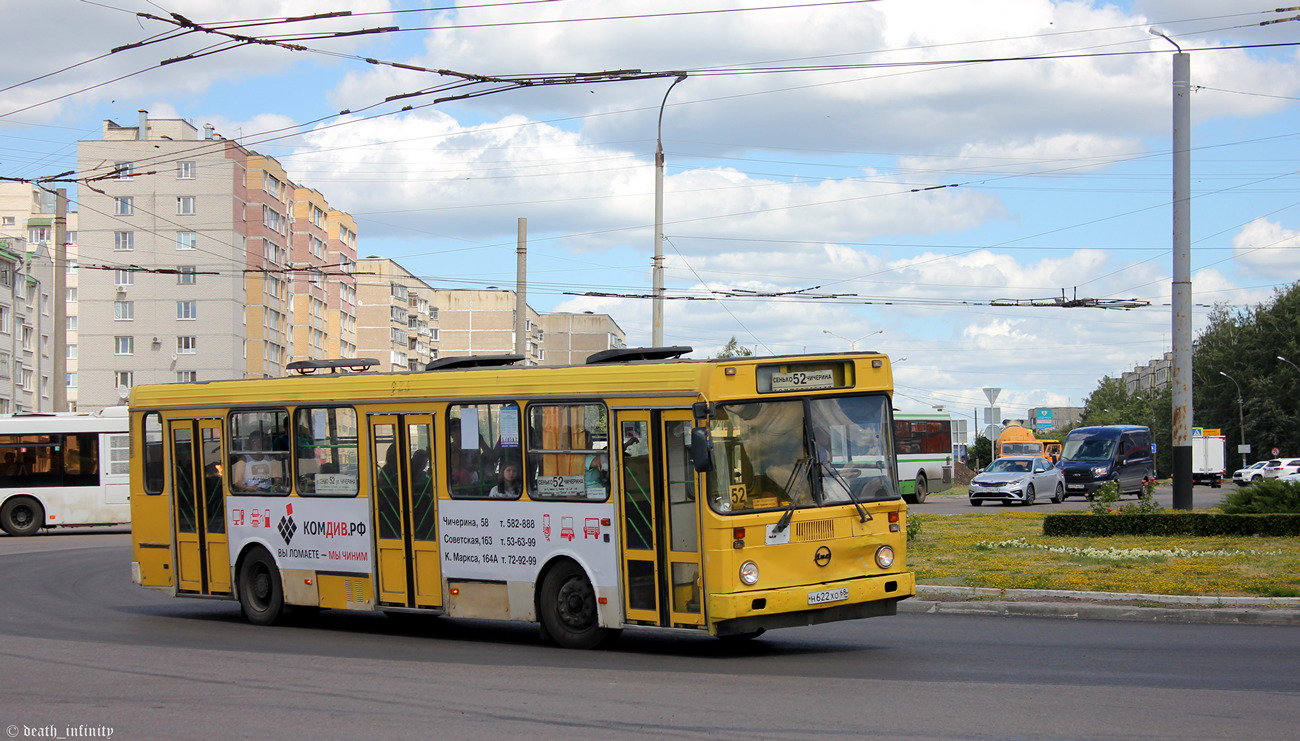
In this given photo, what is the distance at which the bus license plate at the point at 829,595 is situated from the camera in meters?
11.8

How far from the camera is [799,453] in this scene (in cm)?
1193

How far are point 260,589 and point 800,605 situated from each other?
693 cm

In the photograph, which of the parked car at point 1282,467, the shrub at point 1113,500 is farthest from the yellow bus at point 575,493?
the parked car at point 1282,467

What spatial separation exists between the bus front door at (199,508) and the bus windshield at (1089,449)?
3705 centimetres

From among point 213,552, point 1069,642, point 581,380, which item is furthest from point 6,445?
point 1069,642

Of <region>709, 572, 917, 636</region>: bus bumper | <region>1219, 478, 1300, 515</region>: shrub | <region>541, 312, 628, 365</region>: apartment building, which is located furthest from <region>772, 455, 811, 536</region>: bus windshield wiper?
<region>541, 312, 628, 365</region>: apartment building

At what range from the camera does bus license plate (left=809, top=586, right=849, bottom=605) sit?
11766 millimetres

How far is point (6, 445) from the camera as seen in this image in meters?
33.1

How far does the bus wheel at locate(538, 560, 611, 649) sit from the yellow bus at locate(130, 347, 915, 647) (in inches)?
0.7

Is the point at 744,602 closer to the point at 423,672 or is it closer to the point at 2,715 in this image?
the point at 423,672

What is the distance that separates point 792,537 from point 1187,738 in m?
4.28

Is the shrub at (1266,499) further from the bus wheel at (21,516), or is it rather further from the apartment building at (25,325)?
the apartment building at (25,325)

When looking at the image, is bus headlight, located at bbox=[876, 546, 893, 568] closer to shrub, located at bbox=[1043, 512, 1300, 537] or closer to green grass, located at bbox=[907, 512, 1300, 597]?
green grass, located at bbox=[907, 512, 1300, 597]

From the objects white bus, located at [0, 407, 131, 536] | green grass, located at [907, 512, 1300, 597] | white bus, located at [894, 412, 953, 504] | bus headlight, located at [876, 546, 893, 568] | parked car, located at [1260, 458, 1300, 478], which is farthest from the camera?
parked car, located at [1260, 458, 1300, 478]
